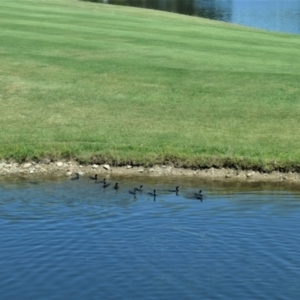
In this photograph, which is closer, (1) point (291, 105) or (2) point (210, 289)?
(2) point (210, 289)

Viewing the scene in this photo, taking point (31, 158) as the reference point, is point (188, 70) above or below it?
above

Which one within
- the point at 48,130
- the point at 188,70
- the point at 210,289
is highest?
the point at 188,70

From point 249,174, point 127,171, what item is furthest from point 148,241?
point 249,174

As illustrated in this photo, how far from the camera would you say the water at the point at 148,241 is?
14.0 metres

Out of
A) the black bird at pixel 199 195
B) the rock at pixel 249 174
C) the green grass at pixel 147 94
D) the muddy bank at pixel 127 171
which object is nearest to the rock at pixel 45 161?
the muddy bank at pixel 127 171

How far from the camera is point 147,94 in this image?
29.0m

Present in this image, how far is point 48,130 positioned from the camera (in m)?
25.0

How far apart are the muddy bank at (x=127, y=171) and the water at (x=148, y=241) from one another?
650 millimetres

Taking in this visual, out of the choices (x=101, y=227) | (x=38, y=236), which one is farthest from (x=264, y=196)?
(x=38, y=236)

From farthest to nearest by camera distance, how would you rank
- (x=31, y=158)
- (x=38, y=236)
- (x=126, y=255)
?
(x=31, y=158) → (x=38, y=236) → (x=126, y=255)

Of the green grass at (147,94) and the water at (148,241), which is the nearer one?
the water at (148,241)

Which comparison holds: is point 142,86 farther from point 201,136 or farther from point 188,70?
point 201,136

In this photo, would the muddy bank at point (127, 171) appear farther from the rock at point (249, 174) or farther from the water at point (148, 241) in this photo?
the water at point (148, 241)

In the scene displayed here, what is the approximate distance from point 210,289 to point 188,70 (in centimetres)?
1892
